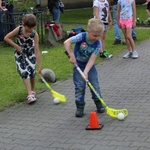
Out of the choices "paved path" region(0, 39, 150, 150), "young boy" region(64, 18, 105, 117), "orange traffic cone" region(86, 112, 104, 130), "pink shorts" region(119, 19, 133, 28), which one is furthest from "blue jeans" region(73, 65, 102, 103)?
"pink shorts" region(119, 19, 133, 28)

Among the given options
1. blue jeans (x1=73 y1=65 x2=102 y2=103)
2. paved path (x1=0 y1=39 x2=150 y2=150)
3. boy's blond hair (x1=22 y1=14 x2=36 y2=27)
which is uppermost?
boy's blond hair (x1=22 y1=14 x2=36 y2=27)

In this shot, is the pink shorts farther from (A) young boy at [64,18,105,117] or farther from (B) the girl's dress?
(A) young boy at [64,18,105,117]

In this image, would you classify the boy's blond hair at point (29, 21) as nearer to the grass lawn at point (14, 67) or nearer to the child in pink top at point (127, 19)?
the grass lawn at point (14, 67)

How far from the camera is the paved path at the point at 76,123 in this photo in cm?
536

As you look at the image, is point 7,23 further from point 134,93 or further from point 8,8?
point 134,93

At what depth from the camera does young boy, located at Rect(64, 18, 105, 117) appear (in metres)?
6.05

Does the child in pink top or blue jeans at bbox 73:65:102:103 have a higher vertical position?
the child in pink top

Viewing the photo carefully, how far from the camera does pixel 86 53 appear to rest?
248 inches

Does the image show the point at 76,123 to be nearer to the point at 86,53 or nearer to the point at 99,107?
the point at 99,107

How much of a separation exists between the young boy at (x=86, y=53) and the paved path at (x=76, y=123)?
254 millimetres

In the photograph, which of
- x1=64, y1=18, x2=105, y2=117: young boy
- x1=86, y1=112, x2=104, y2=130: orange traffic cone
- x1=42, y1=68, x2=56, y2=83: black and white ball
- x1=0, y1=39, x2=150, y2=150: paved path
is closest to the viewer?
x1=0, y1=39, x2=150, y2=150: paved path

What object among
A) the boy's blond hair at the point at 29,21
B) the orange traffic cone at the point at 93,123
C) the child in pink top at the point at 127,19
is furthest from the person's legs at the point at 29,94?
the child in pink top at the point at 127,19

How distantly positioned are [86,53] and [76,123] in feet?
3.18

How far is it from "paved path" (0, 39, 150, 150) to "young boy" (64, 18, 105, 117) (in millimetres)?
254
